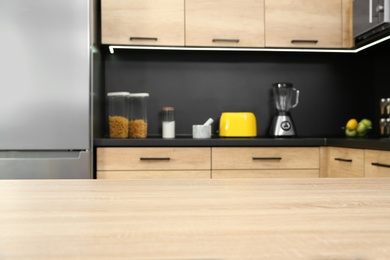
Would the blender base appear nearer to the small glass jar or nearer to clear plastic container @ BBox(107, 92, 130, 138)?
the small glass jar

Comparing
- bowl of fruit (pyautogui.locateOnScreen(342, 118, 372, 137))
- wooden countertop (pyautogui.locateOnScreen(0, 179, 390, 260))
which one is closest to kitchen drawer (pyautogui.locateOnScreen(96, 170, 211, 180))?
bowl of fruit (pyautogui.locateOnScreen(342, 118, 372, 137))

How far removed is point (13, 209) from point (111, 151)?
2114 millimetres

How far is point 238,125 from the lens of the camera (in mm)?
2965

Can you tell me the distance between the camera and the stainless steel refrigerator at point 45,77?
2.53 meters

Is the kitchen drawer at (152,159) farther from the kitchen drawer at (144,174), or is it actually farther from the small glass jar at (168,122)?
the small glass jar at (168,122)

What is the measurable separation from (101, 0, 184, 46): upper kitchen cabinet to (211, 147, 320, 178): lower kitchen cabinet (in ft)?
2.37

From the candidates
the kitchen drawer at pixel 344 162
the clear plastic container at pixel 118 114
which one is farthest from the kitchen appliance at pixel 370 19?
the clear plastic container at pixel 118 114

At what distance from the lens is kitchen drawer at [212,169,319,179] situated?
103 inches

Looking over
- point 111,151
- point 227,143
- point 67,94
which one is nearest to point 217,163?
point 227,143

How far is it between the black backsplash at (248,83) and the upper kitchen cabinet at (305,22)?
0.33m

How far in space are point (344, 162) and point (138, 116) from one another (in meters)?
1.17

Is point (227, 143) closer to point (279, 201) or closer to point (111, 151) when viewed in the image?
point (111, 151)

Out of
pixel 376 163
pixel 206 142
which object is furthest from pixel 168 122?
pixel 376 163

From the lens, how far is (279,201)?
1.74ft
